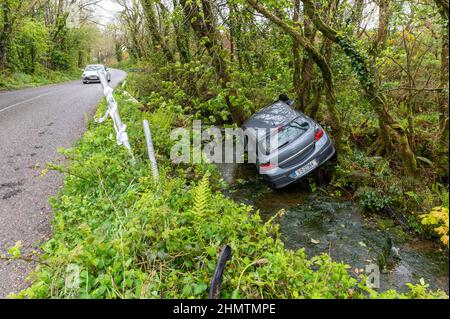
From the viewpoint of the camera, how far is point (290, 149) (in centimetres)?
613

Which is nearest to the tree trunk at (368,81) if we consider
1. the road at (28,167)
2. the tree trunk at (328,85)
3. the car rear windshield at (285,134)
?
the tree trunk at (328,85)

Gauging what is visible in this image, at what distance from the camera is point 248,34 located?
9.01 metres

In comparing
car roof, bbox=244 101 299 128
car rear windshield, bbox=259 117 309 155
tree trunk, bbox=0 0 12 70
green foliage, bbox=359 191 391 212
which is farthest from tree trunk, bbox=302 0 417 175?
tree trunk, bbox=0 0 12 70

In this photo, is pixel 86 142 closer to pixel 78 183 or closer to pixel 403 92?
pixel 78 183

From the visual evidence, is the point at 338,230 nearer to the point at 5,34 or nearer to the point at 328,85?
the point at 328,85

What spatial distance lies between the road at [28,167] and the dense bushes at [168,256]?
45 cm

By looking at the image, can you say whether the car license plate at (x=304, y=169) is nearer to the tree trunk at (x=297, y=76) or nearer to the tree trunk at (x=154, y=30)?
the tree trunk at (x=297, y=76)

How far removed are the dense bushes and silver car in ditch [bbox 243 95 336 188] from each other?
6.46 ft

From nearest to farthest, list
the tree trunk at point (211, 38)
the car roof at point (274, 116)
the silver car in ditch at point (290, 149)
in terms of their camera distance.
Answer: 1. the silver car in ditch at point (290, 149)
2. the car roof at point (274, 116)
3. the tree trunk at point (211, 38)

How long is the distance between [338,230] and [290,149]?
1776 millimetres

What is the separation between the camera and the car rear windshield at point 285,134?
20.5ft

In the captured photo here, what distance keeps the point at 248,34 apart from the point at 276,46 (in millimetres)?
910
